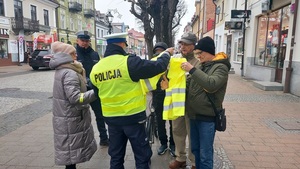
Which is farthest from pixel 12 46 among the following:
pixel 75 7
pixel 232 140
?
pixel 232 140

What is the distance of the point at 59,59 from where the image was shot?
278 cm

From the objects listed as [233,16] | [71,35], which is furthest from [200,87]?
[71,35]

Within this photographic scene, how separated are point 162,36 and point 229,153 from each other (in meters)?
4.19

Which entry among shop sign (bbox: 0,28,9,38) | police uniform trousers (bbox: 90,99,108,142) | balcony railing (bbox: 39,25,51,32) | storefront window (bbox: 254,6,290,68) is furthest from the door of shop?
balcony railing (bbox: 39,25,51,32)

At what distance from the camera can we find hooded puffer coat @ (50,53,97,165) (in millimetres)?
2740

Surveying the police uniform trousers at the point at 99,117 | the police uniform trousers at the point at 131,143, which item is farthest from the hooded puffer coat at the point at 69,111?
the police uniform trousers at the point at 99,117

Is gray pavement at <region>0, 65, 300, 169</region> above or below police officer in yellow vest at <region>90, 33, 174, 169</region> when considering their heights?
below

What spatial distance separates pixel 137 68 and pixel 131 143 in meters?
0.84

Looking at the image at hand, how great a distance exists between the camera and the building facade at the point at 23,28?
72.9ft

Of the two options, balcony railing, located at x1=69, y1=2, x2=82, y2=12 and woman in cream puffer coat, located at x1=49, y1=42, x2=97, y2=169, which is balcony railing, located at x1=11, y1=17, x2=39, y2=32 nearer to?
balcony railing, located at x1=69, y1=2, x2=82, y2=12

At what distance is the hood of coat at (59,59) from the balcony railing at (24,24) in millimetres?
24068

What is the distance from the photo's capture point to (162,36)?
706cm

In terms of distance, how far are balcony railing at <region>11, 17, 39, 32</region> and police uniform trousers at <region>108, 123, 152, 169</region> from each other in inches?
977

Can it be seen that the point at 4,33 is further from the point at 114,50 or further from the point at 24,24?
the point at 114,50
